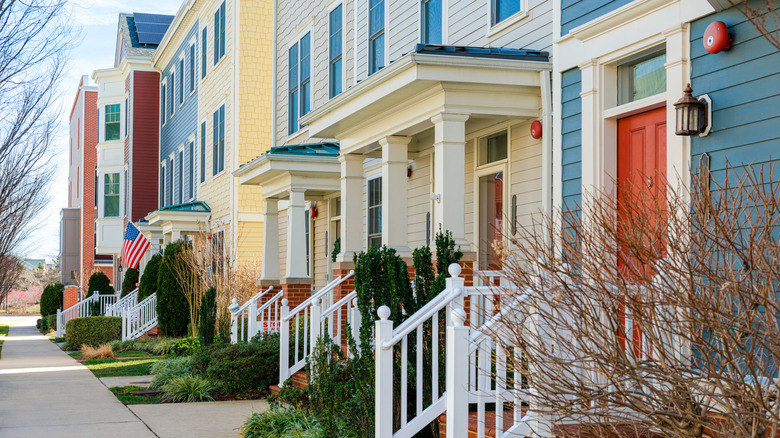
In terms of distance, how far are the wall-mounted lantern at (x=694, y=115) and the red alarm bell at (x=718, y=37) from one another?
315 mm

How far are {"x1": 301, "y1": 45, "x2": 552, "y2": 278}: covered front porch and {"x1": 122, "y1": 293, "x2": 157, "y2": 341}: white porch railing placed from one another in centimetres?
1149

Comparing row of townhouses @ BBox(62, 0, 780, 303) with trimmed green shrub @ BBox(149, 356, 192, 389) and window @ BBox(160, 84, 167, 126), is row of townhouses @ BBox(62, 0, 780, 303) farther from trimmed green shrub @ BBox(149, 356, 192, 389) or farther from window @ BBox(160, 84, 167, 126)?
window @ BBox(160, 84, 167, 126)

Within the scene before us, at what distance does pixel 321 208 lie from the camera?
1714 centimetres

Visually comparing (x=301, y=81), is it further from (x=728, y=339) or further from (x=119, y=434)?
(x=728, y=339)

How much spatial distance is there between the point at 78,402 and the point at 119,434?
273 cm

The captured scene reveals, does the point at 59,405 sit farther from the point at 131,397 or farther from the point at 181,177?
the point at 181,177

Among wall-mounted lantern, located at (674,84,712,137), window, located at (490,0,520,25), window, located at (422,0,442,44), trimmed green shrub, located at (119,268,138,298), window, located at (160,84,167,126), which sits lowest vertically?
trimmed green shrub, located at (119,268,138,298)

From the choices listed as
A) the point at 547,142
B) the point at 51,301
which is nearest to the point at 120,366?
the point at 547,142

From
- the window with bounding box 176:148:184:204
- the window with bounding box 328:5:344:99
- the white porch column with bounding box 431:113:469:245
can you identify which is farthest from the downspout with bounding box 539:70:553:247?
the window with bounding box 176:148:184:204

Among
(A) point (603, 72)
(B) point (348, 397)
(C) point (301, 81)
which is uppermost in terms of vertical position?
(C) point (301, 81)

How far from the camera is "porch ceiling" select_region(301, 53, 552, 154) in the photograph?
29.1 feet

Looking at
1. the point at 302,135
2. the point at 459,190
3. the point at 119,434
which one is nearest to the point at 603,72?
the point at 459,190

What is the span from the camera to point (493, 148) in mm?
10625

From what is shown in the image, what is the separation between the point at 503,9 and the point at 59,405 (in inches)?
288
